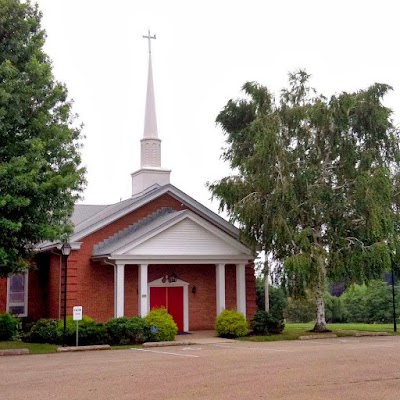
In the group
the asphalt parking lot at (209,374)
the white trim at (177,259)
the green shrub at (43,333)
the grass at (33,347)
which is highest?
the white trim at (177,259)

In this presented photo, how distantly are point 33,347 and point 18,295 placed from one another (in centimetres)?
684

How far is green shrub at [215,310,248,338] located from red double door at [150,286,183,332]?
10.5 ft

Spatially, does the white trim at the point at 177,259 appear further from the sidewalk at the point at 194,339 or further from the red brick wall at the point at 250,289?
the sidewalk at the point at 194,339

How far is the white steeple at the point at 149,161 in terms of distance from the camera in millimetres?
30453

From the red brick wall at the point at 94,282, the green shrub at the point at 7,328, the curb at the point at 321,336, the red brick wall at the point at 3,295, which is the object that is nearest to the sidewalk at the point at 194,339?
the red brick wall at the point at 94,282

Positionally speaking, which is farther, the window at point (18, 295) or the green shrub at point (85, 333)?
the window at point (18, 295)

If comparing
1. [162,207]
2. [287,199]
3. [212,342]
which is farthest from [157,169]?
[212,342]

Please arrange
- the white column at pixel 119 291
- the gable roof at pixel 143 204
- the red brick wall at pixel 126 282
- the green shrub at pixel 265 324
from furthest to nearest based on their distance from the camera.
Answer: the gable roof at pixel 143 204
the red brick wall at pixel 126 282
the green shrub at pixel 265 324
the white column at pixel 119 291

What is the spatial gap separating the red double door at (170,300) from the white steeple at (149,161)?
6.15 metres

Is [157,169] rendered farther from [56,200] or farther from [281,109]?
[56,200]

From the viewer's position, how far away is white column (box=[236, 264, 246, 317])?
2613 cm

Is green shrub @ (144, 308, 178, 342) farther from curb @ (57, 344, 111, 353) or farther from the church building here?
curb @ (57, 344, 111, 353)

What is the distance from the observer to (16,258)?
748 inches

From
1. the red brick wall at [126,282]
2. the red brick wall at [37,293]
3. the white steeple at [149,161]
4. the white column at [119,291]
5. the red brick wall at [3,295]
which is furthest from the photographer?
the white steeple at [149,161]
